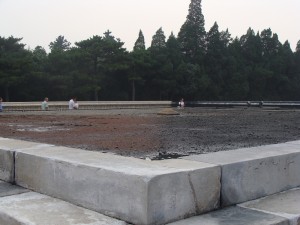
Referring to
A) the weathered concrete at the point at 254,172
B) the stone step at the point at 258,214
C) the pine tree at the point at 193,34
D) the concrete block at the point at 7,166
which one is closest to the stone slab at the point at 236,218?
the stone step at the point at 258,214

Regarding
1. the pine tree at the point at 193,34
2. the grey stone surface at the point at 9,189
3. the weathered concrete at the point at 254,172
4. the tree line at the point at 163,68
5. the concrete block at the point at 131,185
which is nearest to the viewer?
the concrete block at the point at 131,185

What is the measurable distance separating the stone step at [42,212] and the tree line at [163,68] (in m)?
35.1

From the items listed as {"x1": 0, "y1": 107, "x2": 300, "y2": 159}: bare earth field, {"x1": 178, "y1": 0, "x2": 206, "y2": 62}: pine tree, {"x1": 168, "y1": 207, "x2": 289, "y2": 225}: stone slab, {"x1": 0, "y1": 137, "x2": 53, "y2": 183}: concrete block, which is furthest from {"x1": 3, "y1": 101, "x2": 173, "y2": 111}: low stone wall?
{"x1": 168, "y1": 207, "x2": 289, "y2": 225}: stone slab

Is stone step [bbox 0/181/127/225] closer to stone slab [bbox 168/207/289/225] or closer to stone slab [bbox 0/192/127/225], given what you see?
stone slab [bbox 0/192/127/225]

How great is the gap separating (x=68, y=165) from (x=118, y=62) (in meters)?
42.4

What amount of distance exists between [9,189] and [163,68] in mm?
47694

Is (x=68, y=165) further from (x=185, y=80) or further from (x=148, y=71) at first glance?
(x=185, y=80)

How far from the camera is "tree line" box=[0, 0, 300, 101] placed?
132 feet

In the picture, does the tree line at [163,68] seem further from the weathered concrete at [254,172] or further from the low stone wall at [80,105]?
the weathered concrete at [254,172]

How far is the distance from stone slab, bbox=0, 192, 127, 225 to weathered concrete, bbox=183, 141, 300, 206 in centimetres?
96

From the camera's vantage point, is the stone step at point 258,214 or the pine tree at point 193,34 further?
the pine tree at point 193,34

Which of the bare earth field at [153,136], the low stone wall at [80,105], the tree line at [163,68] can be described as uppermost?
the tree line at [163,68]

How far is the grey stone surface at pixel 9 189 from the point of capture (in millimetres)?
3315

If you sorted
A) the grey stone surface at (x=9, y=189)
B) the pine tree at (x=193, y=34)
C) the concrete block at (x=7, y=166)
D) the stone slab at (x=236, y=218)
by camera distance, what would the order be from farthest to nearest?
the pine tree at (x=193, y=34) → the concrete block at (x=7, y=166) → the grey stone surface at (x=9, y=189) → the stone slab at (x=236, y=218)
